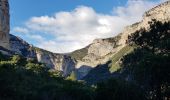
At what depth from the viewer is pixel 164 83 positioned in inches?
2904

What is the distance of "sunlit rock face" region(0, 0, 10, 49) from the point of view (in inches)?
6895

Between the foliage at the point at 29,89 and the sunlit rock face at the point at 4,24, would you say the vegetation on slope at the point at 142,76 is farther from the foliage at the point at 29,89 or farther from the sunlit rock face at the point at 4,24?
the sunlit rock face at the point at 4,24

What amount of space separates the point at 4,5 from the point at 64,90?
81427mm

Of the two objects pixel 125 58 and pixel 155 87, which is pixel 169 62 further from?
pixel 125 58

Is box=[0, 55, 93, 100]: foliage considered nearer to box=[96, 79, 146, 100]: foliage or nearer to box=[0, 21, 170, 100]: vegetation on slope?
box=[0, 21, 170, 100]: vegetation on slope

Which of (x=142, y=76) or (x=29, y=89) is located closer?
(x=142, y=76)

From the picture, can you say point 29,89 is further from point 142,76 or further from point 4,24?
point 4,24

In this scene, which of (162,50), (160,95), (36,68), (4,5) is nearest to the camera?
(160,95)

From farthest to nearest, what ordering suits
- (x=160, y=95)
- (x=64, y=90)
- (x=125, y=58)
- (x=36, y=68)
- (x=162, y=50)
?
1. (x=36, y=68)
2. (x=64, y=90)
3. (x=125, y=58)
4. (x=162, y=50)
5. (x=160, y=95)

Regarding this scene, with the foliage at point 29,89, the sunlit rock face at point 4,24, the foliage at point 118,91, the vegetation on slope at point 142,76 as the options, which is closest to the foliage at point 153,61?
the vegetation on slope at point 142,76

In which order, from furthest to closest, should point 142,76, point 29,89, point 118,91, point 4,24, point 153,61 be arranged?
1. point 4,24
2. point 29,89
3. point 118,91
4. point 142,76
5. point 153,61

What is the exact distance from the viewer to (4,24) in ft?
586

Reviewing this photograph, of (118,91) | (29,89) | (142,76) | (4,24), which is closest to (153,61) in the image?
(142,76)

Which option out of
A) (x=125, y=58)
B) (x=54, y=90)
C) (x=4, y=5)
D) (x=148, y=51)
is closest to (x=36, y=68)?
(x=54, y=90)
